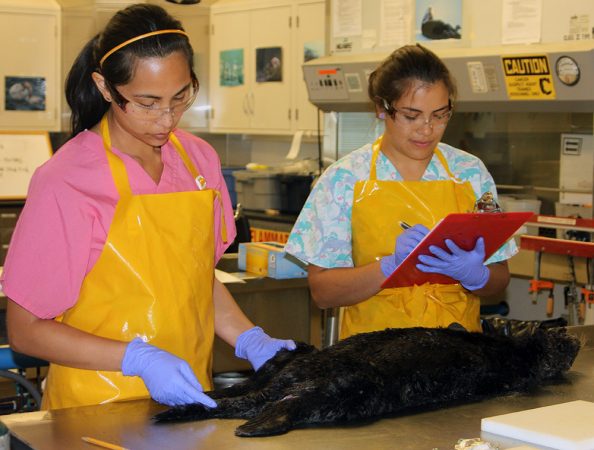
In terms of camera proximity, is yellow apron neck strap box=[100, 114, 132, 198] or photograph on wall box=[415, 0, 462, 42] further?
photograph on wall box=[415, 0, 462, 42]

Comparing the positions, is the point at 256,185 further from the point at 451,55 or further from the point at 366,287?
the point at 366,287

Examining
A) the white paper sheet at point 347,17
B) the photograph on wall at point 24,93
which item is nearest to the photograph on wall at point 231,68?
the photograph on wall at point 24,93

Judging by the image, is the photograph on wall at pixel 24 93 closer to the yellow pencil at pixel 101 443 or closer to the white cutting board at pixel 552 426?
the yellow pencil at pixel 101 443

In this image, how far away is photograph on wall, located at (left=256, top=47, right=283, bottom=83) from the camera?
6.59 metres

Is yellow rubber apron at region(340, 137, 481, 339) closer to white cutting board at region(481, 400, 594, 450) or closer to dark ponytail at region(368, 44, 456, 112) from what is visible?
dark ponytail at region(368, 44, 456, 112)

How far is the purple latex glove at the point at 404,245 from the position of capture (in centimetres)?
220

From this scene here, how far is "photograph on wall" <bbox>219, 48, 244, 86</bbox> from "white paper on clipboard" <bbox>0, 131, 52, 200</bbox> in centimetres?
144

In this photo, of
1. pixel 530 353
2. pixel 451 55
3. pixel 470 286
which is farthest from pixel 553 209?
pixel 530 353

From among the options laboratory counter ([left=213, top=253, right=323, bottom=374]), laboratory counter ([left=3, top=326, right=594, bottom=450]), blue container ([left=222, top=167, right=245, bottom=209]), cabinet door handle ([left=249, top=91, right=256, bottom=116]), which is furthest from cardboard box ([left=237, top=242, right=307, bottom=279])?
cabinet door handle ([left=249, top=91, right=256, bottom=116])

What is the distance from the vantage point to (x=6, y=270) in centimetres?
181

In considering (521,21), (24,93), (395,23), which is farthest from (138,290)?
(24,93)

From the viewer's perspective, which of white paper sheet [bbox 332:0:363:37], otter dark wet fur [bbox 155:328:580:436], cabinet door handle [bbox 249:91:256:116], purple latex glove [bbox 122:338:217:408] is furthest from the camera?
cabinet door handle [bbox 249:91:256:116]

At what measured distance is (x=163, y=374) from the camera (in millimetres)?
1661

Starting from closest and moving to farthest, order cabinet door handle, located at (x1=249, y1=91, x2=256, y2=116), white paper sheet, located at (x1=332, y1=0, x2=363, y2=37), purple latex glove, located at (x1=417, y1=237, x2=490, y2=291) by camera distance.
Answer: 1. purple latex glove, located at (x1=417, y1=237, x2=490, y2=291)
2. white paper sheet, located at (x1=332, y1=0, x2=363, y2=37)
3. cabinet door handle, located at (x1=249, y1=91, x2=256, y2=116)
